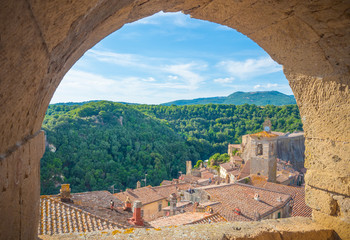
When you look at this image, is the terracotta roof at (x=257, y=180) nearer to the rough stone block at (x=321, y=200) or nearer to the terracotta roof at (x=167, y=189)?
the terracotta roof at (x=167, y=189)

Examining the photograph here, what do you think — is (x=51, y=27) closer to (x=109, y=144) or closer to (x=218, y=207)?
(x=218, y=207)

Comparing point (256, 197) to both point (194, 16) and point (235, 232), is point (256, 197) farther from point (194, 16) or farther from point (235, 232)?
point (194, 16)

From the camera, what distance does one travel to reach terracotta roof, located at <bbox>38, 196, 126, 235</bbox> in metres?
4.84

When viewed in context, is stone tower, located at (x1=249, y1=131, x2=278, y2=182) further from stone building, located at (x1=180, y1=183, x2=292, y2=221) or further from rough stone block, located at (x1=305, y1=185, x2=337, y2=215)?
rough stone block, located at (x1=305, y1=185, x2=337, y2=215)

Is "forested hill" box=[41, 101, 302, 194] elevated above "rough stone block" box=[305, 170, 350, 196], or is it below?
below

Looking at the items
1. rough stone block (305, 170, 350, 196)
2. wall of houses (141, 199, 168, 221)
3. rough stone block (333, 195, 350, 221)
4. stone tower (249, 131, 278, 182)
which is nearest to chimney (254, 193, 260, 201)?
stone tower (249, 131, 278, 182)

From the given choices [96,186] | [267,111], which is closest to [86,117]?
[96,186]

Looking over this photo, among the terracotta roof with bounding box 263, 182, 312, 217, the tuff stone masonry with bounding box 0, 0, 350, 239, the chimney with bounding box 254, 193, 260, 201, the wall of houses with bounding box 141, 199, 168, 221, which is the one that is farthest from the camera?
the wall of houses with bounding box 141, 199, 168, 221

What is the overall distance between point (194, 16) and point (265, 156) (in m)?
17.9

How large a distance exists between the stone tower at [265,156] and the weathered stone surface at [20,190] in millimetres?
18445

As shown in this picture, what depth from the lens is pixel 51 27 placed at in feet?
2.39

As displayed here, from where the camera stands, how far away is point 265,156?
18.1 meters

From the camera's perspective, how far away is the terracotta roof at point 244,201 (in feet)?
32.1

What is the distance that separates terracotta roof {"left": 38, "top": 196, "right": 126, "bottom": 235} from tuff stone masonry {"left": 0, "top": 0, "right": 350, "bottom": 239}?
4320mm
